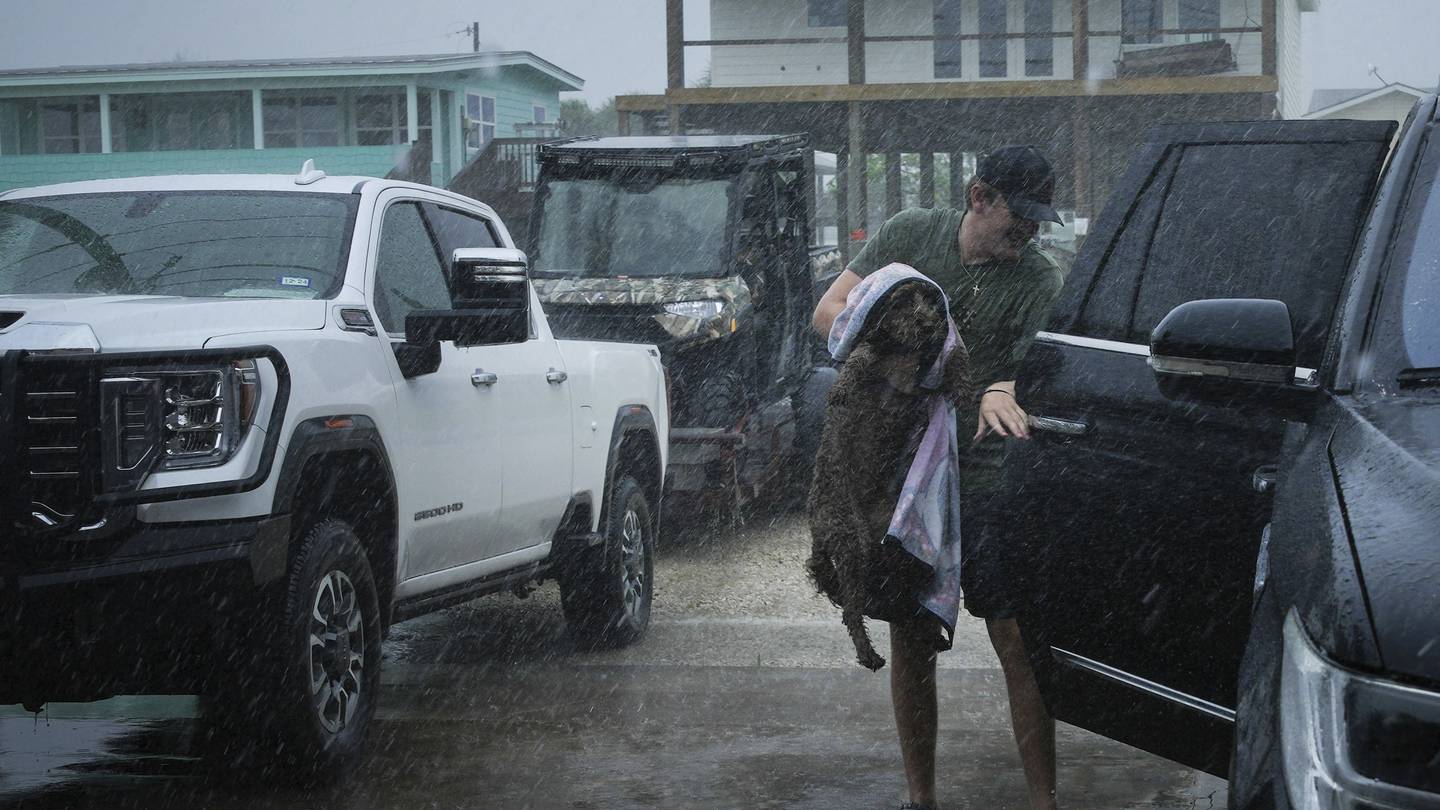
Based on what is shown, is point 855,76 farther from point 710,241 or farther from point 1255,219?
point 1255,219

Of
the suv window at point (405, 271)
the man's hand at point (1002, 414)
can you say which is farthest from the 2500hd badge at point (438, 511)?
the man's hand at point (1002, 414)

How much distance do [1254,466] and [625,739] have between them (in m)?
2.86

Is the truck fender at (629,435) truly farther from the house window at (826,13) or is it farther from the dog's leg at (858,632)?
the house window at (826,13)

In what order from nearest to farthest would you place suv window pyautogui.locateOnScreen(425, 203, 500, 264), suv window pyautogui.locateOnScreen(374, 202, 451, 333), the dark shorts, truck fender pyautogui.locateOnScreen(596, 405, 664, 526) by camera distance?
the dark shorts < suv window pyautogui.locateOnScreen(374, 202, 451, 333) < suv window pyautogui.locateOnScreen(425, 203, 500, 264) < truck fender pyautogui.locateOnScreen(596, 405, 664, 526)

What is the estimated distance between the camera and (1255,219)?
437cm

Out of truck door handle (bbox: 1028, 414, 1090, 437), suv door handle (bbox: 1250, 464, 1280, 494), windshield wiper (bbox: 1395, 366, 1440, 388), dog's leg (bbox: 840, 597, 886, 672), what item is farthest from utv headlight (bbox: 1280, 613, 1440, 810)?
dog's leg (bbox: 840, 597, 886, 672)

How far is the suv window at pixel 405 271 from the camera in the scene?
6316 mm

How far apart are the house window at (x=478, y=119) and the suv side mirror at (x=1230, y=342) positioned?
3272cm

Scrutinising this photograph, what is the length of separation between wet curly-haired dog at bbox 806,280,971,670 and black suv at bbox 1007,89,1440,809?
307 millimetres

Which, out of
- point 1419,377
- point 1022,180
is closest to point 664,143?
point 1022,180

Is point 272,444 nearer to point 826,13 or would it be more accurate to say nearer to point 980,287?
point 980,287

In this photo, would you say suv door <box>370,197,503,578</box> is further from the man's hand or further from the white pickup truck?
the man's hand

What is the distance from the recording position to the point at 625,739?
6141 millimetres

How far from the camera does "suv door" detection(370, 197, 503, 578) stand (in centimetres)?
601
